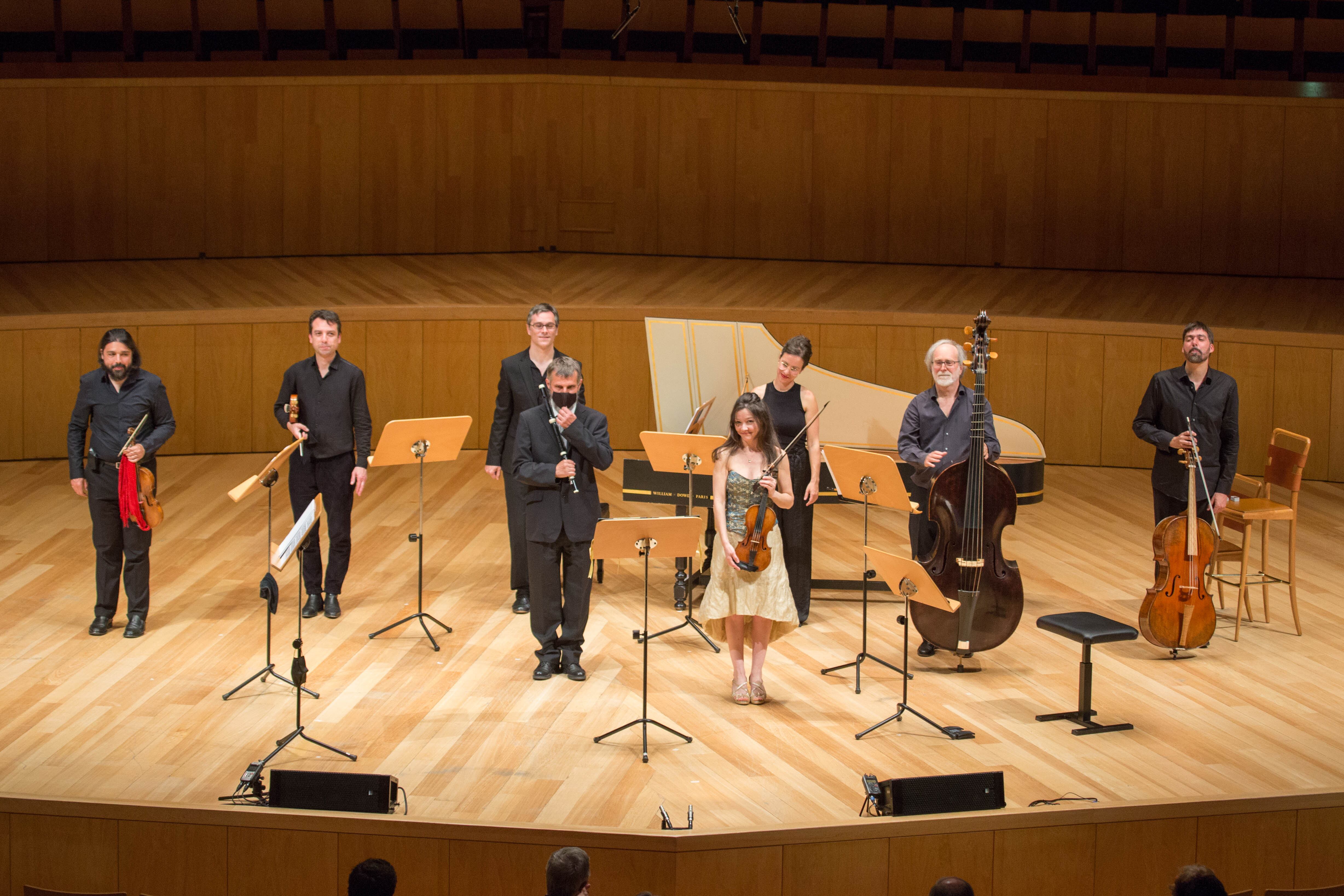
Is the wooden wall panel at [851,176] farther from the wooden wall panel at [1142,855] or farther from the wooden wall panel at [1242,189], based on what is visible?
the wooden wall panel at [1142,855]

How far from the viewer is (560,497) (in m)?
5.10

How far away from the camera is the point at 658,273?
9.20 meters

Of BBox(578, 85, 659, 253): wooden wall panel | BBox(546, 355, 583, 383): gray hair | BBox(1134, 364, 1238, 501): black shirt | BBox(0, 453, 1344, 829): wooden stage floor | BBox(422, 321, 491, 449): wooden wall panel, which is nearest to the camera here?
BBox(0, 453, 1344, 829): wooden stage floor

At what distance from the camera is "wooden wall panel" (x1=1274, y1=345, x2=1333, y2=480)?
7.93m

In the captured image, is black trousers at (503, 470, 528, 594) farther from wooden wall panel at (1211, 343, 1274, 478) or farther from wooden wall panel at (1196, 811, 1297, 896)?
wooden wall panel at (1211, 343, 1274, 478)

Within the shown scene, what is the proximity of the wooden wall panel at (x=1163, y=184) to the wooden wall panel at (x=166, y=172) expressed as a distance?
5.90m

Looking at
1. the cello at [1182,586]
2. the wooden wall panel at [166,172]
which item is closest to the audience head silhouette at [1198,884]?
the cello at [1182,586]

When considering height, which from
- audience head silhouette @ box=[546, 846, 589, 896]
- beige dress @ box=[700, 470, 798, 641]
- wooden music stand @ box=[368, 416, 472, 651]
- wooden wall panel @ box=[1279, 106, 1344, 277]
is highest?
wooden wall panel @ box=[1279, 106, 1344, 277]

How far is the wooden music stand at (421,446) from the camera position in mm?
5406

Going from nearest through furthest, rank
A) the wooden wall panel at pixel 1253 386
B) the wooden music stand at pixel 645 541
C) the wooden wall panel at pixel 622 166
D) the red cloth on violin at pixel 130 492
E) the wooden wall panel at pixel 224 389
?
1. the wooden music stand at pixel 645 541
2. the red cloth on violin at pixel 130 492
3. the wooden wall panel at pixel 1253 386
4. the wooden wall panel at pixel 224 389
5. the wooden wall panel at pixel 622 166

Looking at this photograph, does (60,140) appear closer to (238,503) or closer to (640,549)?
(238,503)

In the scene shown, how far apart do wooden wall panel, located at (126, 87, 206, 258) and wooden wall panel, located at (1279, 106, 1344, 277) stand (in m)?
6.84

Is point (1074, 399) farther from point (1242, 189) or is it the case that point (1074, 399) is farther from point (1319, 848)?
point (1319, 848)

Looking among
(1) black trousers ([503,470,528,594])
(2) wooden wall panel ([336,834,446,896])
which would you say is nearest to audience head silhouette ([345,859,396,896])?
(2) wooden wall panel ([336,834,446,896])
